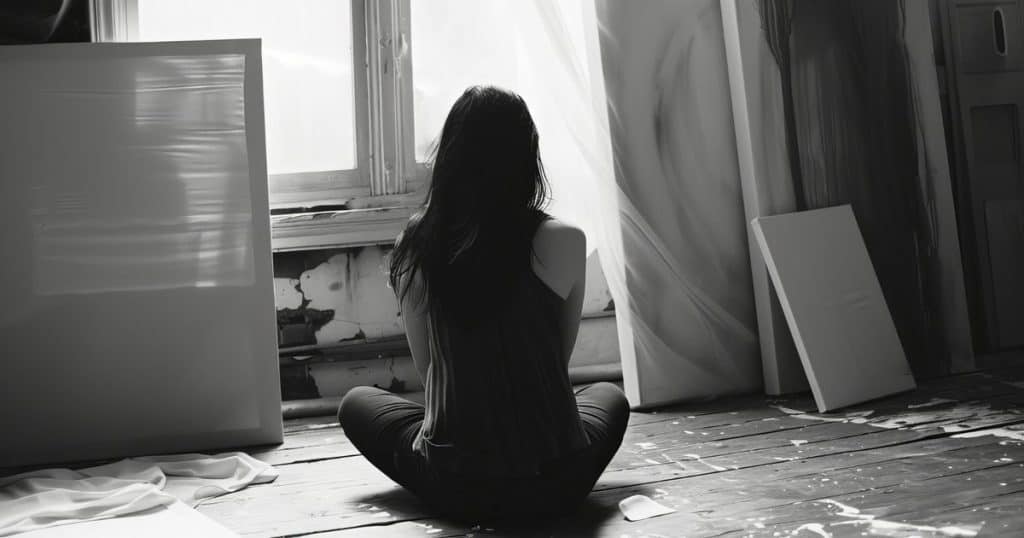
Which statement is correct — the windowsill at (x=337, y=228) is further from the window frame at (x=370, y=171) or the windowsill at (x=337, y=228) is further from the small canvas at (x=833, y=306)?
the small canvas at (x=833, y=306)

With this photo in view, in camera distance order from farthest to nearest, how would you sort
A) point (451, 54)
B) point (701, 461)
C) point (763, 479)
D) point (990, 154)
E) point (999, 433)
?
point (990, 154) < point (451, 54) < point (999, 433) < point (701, 461) < point (763, 479)

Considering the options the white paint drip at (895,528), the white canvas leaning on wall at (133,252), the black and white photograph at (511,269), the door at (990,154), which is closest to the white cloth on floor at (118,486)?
the black and white photograph at (511,269)

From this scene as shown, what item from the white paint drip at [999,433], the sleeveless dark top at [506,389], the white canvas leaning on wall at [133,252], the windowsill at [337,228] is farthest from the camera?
the windowsill at [337,228]

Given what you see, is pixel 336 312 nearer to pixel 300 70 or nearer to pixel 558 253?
pixel 300 70

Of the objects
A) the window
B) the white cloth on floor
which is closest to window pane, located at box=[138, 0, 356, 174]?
the window

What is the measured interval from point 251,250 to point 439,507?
115cm

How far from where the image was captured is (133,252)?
2803 mm

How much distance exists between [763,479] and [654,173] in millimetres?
1239

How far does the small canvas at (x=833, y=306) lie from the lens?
10.1 ft

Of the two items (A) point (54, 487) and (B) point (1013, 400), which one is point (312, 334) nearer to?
(A) point (54, 487)

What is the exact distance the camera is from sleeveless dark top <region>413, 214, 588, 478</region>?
6.43 ft

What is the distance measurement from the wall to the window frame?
0.26 ft

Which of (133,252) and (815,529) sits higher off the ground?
(133,252)

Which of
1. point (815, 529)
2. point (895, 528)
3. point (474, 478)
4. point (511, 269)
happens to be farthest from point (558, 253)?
point (895, 528)
